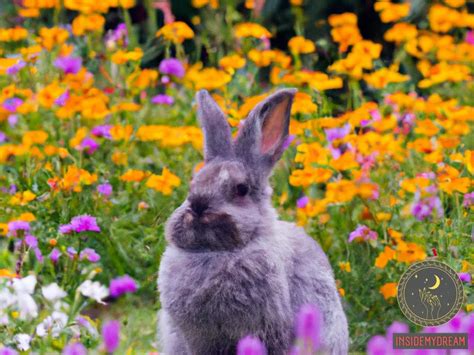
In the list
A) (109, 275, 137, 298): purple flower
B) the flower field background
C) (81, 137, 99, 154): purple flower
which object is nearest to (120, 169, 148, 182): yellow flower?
the flower field background

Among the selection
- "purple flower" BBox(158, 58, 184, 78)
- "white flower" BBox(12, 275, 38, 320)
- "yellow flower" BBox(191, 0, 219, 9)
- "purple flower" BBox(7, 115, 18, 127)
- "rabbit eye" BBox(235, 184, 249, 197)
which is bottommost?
"white flower" BBox(12, 275, 38, 320)

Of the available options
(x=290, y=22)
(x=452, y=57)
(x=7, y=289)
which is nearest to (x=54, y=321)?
(x=7, y=289)

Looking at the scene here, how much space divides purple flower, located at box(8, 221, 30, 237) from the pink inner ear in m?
1.37

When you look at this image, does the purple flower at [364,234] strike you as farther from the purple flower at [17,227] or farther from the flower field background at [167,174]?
the purple flower at [17,227]

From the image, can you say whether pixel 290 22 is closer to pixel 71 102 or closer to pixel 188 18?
pixel 188 18

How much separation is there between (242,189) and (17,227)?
1425mm

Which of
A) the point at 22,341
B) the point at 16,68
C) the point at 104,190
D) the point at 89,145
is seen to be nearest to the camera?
the point at 22,341

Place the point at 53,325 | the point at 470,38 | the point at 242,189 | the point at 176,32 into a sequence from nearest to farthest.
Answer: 1. the point at 242,189
2. the point at 53,325
3. the point at 176,32
4. the point at 470,38

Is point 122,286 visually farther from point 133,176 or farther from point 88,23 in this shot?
point 88,23

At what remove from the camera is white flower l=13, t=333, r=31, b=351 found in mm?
3227

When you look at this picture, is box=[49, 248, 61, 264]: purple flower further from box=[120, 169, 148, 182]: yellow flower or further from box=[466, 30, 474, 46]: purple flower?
box=[466, 30, 474, 46]: purple flower

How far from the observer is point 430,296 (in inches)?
131

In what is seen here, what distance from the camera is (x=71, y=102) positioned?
4.77 meters

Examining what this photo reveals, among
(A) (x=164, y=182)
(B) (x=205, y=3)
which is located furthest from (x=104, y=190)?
(B) (x=205, y=3)
